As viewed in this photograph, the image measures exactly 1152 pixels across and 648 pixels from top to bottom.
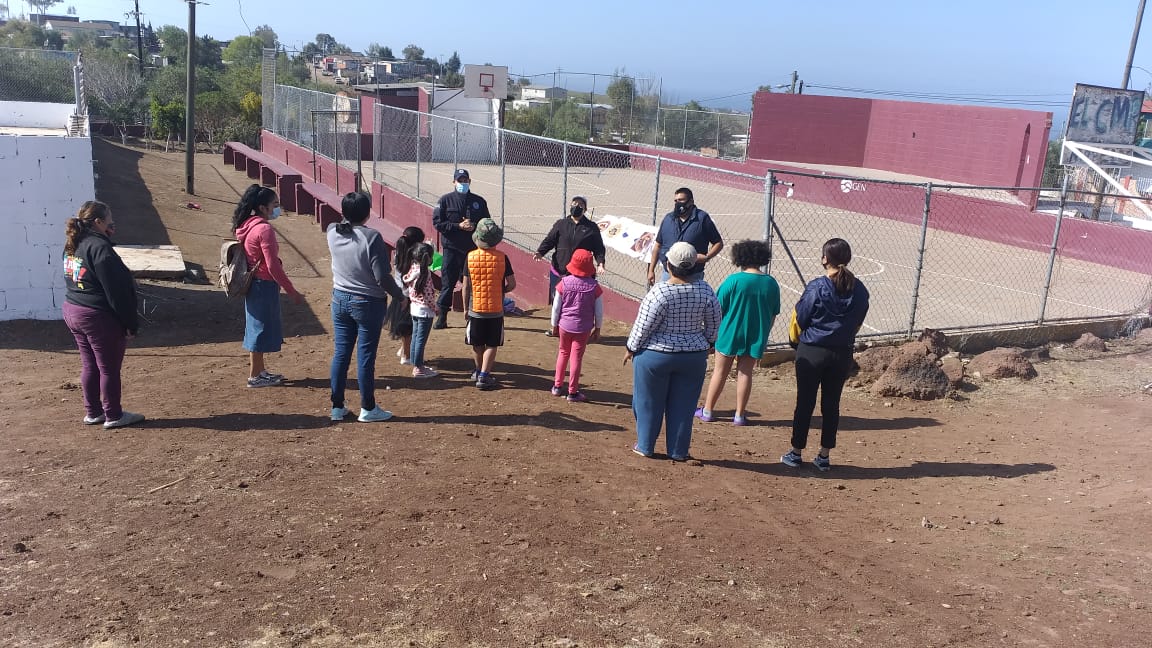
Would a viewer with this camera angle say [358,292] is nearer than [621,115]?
Yes

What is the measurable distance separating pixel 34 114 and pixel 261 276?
13490 millimetres

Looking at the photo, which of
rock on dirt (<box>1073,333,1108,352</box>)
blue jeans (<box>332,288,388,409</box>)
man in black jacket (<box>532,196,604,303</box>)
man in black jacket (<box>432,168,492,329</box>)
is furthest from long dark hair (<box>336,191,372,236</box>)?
rock on dirt (<box>1073,333,1108,352</box>)

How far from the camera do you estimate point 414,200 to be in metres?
16.7

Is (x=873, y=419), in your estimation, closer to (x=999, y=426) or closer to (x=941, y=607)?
(x=999, y=426)

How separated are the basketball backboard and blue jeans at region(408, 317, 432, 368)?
26031 millimetres

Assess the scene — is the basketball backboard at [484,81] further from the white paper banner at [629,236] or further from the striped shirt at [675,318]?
the striped shirt at [675,318]

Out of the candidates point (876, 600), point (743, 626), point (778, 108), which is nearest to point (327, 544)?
point (743, 626)

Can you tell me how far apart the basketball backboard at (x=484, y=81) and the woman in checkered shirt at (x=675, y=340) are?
28249mm

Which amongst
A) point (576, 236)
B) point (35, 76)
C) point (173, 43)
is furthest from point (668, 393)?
point (173, 43)

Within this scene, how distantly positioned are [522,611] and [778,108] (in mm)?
32364

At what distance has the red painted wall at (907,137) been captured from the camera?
2480cm

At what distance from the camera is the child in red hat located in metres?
6.90

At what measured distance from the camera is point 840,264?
5.72 metres

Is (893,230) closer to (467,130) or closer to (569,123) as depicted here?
(467,130)
